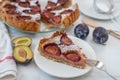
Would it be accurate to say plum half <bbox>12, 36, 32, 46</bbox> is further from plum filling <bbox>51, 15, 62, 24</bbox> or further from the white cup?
the white cup

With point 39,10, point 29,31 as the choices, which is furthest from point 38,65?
point 39,10

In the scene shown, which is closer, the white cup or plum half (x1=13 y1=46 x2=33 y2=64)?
plum half (x1=13 y1=46 x2=33 y2=64)

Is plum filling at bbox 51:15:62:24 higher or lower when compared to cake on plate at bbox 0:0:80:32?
lower

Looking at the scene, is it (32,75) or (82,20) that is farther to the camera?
(82,20)

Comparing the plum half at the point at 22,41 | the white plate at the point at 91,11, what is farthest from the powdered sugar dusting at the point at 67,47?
the white plate at the point at 91,11

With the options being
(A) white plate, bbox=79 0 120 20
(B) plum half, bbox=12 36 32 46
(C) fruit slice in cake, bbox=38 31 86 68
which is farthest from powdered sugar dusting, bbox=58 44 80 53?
(A) white plate, bbox=79 0 120 20

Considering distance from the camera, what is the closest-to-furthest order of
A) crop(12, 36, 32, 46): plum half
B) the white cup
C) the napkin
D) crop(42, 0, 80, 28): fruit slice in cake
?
the napkin < crop(12, 36, 32, 46): plum half < crop(42, 0, 80, 28): fruit slice in cake < the white cup

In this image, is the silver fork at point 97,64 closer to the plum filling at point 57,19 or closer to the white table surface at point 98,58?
the white table surface at point 98,58

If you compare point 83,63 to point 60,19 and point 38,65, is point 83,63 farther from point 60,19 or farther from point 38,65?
point 60,19
